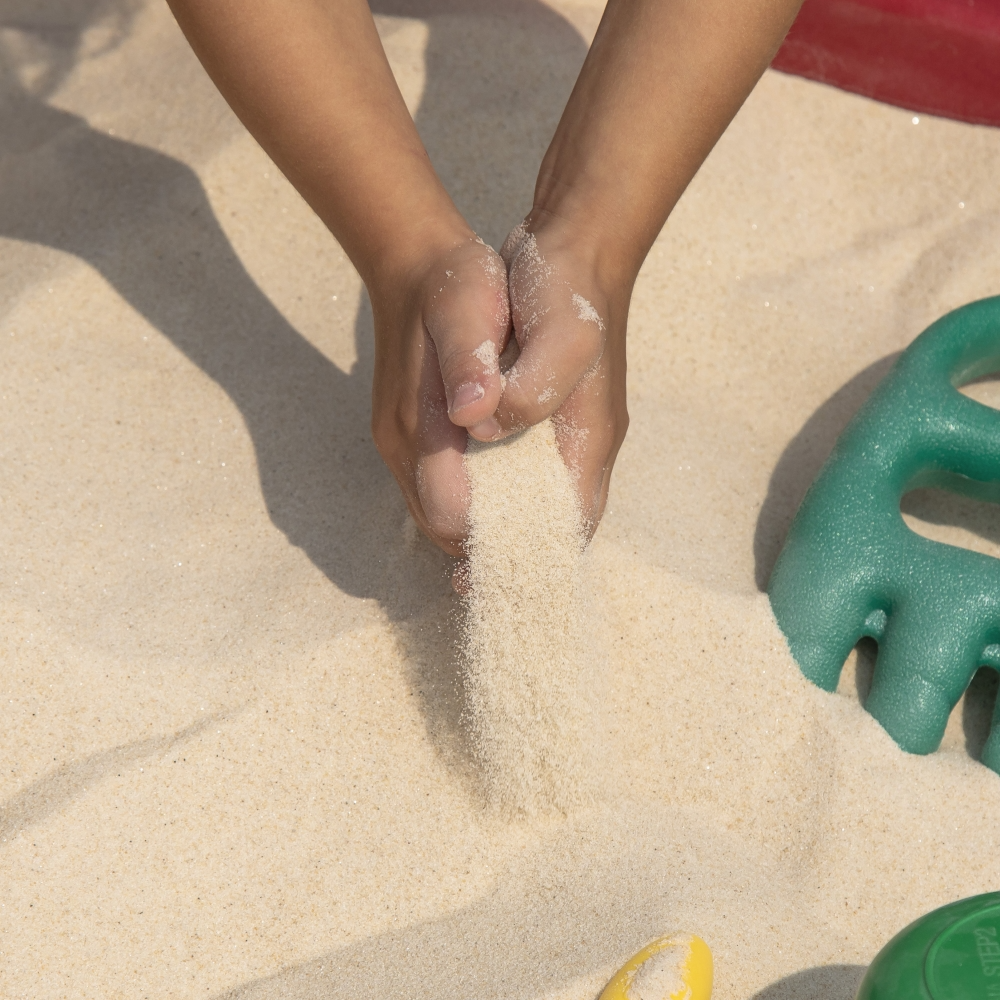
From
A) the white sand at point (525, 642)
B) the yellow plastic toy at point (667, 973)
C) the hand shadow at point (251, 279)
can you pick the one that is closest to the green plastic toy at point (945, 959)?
the yellow plastic toy at point (667, 973)

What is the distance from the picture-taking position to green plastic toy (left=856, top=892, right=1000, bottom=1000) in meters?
0.70

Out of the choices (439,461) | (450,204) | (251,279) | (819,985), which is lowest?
(251,279)

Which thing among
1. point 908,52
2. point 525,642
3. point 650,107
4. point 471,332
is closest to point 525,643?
point 525,642

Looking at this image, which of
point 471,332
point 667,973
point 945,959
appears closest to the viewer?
point 945,959

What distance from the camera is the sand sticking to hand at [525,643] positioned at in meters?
1.03

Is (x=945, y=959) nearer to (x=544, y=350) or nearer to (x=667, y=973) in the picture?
(x=667, y=973)

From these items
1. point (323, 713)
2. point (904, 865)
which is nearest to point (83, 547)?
point (323, 713)

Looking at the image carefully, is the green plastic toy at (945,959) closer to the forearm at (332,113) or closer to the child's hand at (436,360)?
the child's hand at (436,360)

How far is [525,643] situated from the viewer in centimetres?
103

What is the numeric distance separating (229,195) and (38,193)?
295mm

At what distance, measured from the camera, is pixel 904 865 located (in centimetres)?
103

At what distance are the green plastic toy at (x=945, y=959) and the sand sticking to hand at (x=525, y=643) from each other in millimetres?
358

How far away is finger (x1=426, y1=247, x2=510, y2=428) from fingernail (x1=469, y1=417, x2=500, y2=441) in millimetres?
20

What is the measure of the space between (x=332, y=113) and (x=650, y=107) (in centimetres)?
34
